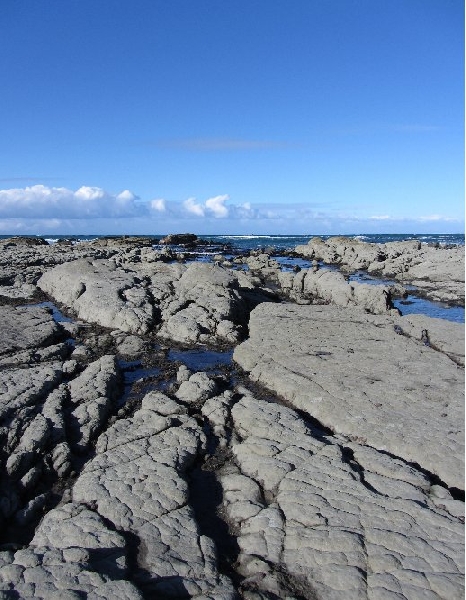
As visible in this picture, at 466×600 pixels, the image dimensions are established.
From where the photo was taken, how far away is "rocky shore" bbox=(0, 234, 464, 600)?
6805mm

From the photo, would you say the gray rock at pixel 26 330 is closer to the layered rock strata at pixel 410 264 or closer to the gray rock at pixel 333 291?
the gray rock at pixel 333 291

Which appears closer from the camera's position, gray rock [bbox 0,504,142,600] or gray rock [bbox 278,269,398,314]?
gray rock [bbox 0,504,142,600]

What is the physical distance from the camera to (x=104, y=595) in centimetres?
588

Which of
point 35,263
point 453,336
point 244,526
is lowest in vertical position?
point 244,526

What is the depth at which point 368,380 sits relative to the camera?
44.4ft

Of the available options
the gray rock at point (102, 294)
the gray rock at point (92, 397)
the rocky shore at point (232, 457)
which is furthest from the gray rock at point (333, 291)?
the gray rock at point (92, 397)

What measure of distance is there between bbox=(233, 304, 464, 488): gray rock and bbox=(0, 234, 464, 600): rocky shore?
0.06m

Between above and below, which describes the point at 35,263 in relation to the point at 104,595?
above

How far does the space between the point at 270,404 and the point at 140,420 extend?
3640 mm

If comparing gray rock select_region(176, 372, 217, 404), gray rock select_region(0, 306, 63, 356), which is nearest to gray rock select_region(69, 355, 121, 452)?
gray rock select_region(176, 372, 217, 404)

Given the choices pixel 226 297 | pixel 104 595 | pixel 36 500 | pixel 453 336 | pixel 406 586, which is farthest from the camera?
pixel 226 297

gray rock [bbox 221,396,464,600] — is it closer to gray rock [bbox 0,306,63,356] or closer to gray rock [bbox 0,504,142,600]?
gray rock [bbox 0,504,142,600]

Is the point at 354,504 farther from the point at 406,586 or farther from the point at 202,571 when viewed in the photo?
the point at 202,571

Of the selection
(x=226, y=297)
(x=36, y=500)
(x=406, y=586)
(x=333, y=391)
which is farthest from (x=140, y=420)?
(x=226, y=297)
